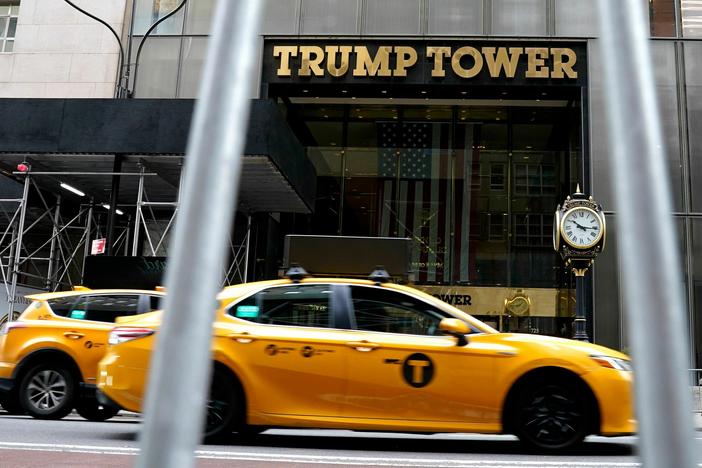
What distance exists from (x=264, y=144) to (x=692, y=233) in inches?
491

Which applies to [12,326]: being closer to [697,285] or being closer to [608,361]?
[608,361]

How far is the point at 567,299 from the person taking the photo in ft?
72.8

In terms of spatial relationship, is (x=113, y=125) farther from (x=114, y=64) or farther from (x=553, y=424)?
(x=553, y=424)

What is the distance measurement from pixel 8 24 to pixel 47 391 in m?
20.2

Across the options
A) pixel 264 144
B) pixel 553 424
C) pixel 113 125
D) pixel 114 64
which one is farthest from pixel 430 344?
pixel 114 64

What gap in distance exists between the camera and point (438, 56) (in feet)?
72.6

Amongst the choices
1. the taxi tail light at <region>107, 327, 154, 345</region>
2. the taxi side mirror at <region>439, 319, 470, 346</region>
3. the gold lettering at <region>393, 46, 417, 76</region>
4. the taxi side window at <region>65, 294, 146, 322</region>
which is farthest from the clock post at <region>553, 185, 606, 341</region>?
the taxi tail light at <region>107, 327, 154, 345</region>

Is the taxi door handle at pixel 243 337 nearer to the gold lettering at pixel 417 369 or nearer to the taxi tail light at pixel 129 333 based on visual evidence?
the taxi tail light at pixel 129 333

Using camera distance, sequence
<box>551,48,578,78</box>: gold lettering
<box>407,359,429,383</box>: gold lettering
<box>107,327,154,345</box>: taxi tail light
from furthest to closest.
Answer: <box>551,48,578,78</box>: gold lettering < <box>107,327,154,345</box>: taxi tail light < <box>407,359,429,383</box>: gold lettering

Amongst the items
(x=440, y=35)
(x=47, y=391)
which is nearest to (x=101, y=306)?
(x=47, y=391)

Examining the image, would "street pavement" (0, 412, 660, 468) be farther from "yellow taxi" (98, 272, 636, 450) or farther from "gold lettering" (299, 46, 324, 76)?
"gold lettering" (299, 46, 324, 76)

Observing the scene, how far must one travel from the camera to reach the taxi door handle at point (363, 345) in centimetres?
682

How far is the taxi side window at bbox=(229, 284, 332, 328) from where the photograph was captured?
714 centimetres

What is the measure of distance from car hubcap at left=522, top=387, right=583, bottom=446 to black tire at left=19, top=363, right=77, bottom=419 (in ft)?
20.7
